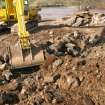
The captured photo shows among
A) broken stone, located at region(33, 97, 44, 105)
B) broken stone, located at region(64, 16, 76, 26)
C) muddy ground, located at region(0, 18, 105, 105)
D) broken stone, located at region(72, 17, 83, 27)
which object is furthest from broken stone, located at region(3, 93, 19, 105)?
broken stone, located at region(64, 16, 76, 26)

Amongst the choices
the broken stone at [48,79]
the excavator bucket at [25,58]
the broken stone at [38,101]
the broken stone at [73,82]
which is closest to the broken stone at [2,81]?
the excavator bucket at [25,58]

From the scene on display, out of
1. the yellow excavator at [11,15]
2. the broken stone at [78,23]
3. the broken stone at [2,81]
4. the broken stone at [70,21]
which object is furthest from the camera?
the broken stone at [70,21]

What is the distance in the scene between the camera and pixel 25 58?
1653cm

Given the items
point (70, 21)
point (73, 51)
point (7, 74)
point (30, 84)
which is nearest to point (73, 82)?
point (30, 84)

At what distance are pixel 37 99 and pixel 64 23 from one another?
16.1m

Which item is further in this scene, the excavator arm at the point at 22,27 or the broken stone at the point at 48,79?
the excavator arm at the point at 22,27

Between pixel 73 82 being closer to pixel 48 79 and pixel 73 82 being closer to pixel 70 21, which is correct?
pixel 48 79

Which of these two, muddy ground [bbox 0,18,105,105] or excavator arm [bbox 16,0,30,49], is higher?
excavator arm [bbox 16,0,30,49]

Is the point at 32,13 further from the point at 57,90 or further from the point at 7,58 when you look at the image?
the point at 57,90

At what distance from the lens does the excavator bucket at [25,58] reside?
1647 centimetres

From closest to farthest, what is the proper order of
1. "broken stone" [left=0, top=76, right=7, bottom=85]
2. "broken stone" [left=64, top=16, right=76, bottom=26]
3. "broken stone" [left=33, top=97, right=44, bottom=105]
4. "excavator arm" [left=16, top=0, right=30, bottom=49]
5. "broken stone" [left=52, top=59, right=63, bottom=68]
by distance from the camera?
"broken stone" [left=33, top=97, right=44, bottom=105]
"broken stone" [left=0, top=76, right=7, bottom=85]
"broken stone" [left=52, top=59, right=63, bottom=68]
"excavator arm" [left=16, top=0, right=30, bottom=49]
"broken stone" [left=64, top=16, right=76, bottom=26]

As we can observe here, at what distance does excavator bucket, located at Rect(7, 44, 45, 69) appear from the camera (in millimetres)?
16469

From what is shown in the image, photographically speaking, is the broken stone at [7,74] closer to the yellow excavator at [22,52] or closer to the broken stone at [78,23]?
the yellow excavator at [22,52]

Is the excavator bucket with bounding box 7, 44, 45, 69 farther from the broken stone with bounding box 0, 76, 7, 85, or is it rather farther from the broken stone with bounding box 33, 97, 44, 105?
the broken stone with bounding box 33, 97, 44, 105
